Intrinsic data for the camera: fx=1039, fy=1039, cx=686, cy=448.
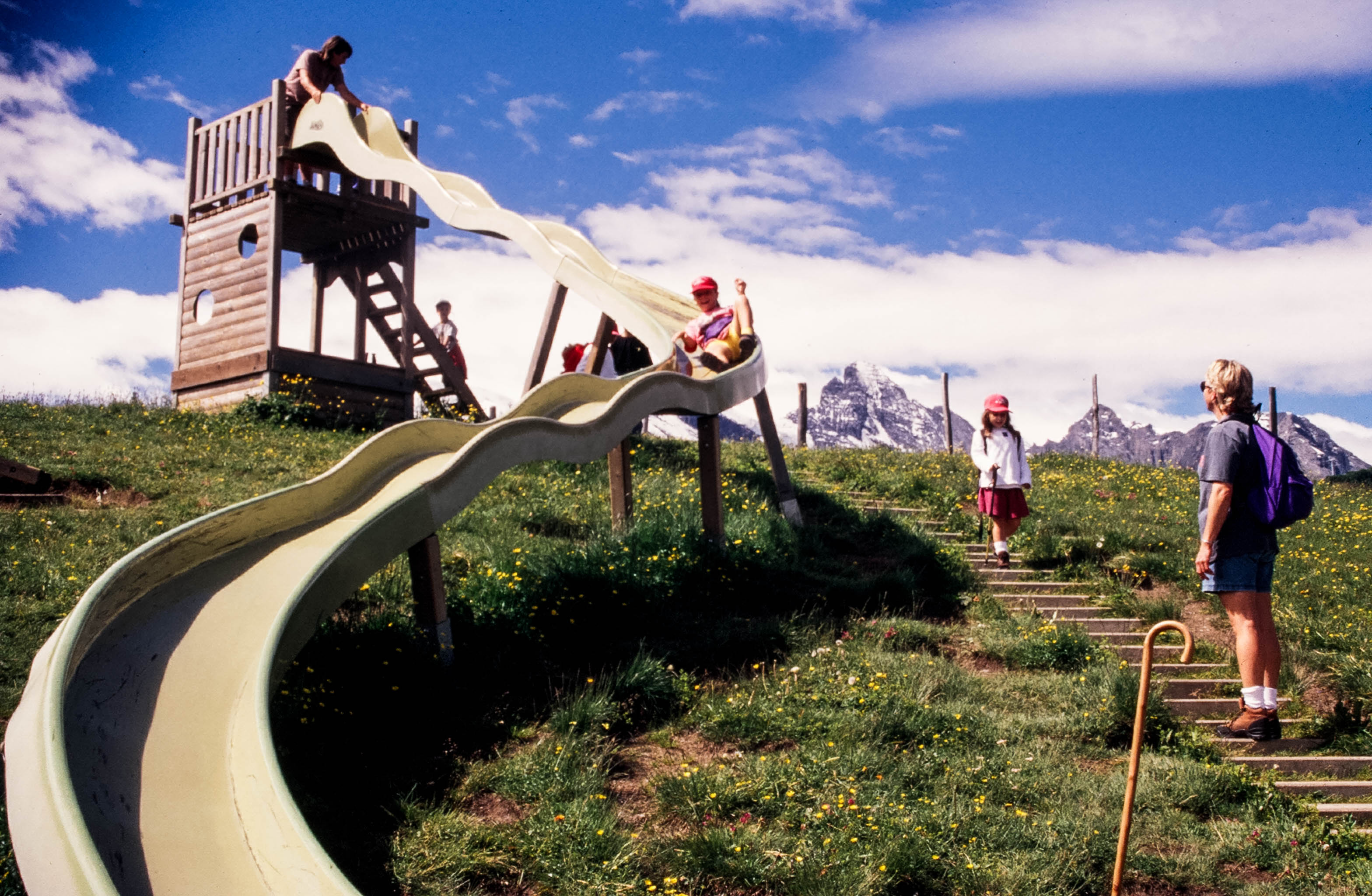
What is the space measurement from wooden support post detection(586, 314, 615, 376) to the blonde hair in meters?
6.93

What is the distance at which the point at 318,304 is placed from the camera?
55.5 feet

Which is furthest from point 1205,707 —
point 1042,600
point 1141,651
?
point 1042,600

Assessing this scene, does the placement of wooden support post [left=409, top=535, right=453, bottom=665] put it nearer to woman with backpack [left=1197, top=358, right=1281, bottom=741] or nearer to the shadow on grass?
the shadow on grass

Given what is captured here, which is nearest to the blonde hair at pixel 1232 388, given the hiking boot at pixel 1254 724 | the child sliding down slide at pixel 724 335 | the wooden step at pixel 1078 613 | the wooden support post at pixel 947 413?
the hiking boot at pixel 1254 724

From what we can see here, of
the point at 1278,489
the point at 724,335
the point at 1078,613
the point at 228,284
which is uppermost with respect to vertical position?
the point at 228,284

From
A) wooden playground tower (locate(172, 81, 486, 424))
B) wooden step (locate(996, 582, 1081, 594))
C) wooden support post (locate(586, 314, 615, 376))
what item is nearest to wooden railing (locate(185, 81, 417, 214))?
wooden playground tower (locate(172, 81, 486, 424))

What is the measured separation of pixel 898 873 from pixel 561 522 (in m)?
4.91

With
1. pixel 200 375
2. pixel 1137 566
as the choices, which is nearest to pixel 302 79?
pixel 200 375

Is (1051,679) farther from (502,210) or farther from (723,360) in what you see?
(502,210)

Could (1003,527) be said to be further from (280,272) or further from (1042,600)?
(280,272)

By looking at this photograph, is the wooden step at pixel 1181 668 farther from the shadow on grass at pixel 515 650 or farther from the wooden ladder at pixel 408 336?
the wooden ladder at pixel 408 336

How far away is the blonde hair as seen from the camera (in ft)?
17.9

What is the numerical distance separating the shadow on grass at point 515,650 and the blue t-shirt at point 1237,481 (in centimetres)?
263

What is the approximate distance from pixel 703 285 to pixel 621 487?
10.0 feet
